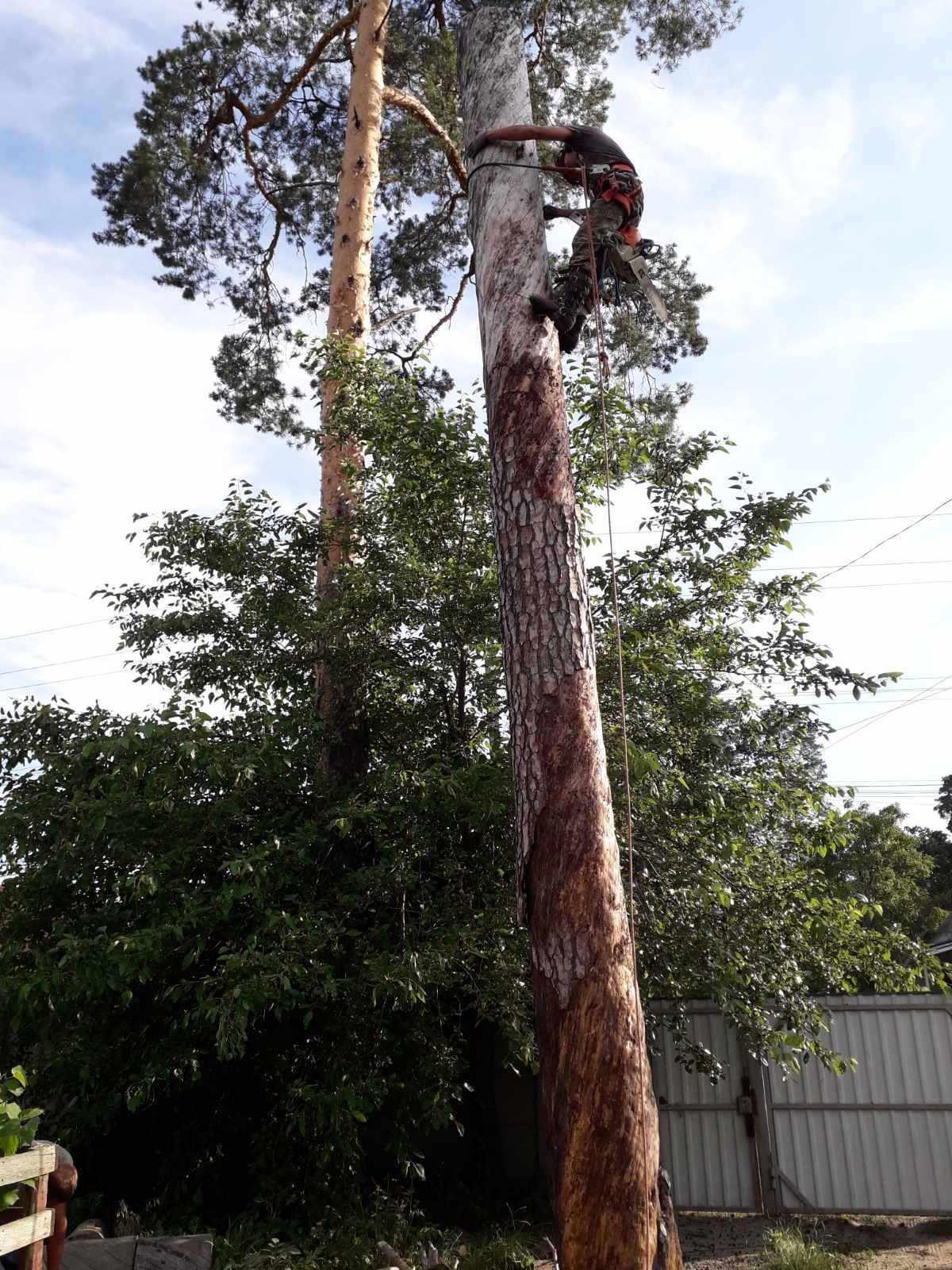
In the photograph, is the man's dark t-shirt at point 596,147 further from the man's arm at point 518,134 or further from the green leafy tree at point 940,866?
the green leafy tree at point 940,866

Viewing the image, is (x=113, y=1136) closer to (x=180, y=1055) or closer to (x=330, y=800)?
(x=180, y=1055)

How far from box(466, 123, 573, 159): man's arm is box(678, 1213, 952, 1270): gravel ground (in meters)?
6.90

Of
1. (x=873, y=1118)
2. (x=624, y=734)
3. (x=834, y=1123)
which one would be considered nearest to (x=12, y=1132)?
(x=624, y=734)

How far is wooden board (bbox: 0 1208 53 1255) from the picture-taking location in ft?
10.8

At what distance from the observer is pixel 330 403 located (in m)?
7.44

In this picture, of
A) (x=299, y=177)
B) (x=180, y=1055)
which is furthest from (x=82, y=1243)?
(x=299, y=177)

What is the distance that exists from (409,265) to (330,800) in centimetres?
808

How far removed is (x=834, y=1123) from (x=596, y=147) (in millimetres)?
7289

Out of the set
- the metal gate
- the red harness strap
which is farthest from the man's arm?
the metal gate

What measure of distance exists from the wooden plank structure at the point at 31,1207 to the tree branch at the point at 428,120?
10086 mm

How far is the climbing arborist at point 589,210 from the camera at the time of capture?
4.52m

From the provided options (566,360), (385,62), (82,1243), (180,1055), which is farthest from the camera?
(385,62)

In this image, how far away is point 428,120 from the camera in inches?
429

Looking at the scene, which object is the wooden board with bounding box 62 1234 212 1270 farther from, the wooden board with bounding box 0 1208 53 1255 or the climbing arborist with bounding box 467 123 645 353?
the climbing arborist with bounding box 467 123 645 353
